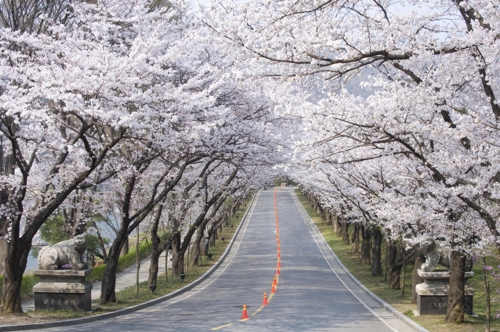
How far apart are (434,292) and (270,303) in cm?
616

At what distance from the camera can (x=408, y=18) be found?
10.1m

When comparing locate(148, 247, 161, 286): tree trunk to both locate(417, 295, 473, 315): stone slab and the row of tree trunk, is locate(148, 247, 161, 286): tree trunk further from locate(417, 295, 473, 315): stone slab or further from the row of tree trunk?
locate(417, 295, 473, 315): stone slab

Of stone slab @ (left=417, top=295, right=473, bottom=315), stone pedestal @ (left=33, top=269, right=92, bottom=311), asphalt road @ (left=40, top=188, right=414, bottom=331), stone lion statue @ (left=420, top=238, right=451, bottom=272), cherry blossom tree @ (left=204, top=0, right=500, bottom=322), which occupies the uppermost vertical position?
cherry blossom tree @ (left=204, top=0, right=500, bottom=322)

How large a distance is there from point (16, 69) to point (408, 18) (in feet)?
30.3

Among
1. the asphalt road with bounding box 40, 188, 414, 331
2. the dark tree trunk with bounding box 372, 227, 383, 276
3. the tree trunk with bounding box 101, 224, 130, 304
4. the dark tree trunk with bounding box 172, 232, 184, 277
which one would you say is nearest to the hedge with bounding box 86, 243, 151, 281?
the dark tree trunk with bounding box 172, 232, 184, 277

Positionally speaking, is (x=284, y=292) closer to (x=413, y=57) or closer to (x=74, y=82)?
(x=74, y=82)

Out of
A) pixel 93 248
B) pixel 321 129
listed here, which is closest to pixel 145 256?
pixel 93 248

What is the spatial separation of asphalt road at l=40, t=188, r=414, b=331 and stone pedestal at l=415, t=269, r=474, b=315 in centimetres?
95

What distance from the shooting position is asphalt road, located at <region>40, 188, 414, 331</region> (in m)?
16.5

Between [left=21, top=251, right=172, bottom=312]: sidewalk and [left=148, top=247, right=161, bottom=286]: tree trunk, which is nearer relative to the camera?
[left=148, top=247, right=161, bottom=286]: tree trunk

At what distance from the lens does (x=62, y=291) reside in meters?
17.5

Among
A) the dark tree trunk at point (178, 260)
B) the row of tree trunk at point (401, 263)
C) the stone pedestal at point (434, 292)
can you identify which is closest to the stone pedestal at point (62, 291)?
the row of tree trunk at point (401, 263)

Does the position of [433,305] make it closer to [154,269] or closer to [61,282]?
[61,282]

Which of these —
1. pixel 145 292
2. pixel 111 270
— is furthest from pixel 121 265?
pixel 111 270
